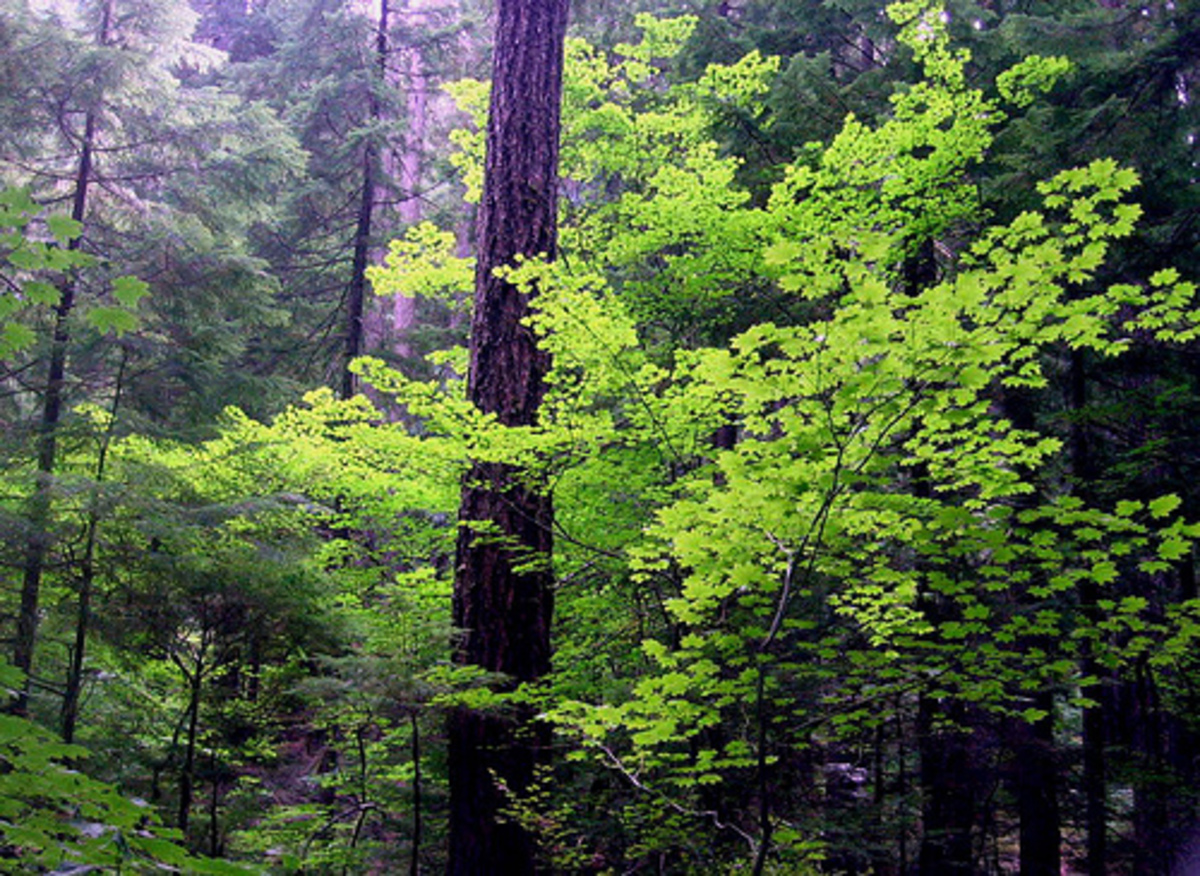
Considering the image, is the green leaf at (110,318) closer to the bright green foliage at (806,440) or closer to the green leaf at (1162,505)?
the bright green foliage at (806,440)

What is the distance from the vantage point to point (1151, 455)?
243 inches

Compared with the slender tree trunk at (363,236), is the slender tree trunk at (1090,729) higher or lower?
lower

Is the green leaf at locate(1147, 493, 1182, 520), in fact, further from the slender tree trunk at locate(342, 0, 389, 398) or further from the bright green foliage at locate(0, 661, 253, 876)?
the slender tree trunk at locate(342, 0, 389, 398)

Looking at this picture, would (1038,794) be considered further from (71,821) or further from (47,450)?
(47,450)

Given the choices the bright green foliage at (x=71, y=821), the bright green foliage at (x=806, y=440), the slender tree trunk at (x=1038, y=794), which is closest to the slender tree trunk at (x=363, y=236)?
the bright green foliage at (x=806, y=440)

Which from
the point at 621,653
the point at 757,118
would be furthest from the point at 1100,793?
the point at 757,118

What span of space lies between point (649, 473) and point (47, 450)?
594cm

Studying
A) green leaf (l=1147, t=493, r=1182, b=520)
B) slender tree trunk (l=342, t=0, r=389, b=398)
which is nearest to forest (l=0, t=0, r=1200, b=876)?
green leaf (l=1147, t=493, r=1182, b=520)

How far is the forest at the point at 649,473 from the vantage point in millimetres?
3178

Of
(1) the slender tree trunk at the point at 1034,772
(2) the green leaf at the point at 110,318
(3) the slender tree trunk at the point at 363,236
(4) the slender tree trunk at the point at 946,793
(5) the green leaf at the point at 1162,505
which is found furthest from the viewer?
(3) the slender tree trunk at the point at 363,236

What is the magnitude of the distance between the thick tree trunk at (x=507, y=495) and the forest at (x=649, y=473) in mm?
31

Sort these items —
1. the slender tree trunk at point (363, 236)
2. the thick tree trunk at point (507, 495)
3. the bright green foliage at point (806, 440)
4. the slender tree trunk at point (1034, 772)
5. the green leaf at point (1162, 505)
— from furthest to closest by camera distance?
1. the slender tree trunk at point (363, 236)
2. the slender tree trunk at point (1034, 772)
3. the thick tree trunk at point (507, 495)
4. the green leaf at point (1162, 505)
5. the bright green foliage at point (806, 440)

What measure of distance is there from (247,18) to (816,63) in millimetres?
15120

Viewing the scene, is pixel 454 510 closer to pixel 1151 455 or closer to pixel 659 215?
pixel 659 215
